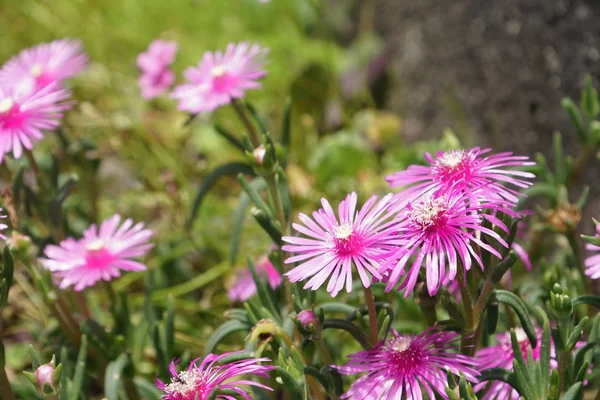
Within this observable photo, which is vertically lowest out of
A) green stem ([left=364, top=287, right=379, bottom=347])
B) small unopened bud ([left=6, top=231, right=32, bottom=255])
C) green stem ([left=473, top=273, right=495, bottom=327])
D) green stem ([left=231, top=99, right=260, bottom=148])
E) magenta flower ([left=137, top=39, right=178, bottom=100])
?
small unopened bud ([left=6, top=231, right=32, bottom=255])

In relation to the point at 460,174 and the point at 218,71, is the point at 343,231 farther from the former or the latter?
the point at 218,71

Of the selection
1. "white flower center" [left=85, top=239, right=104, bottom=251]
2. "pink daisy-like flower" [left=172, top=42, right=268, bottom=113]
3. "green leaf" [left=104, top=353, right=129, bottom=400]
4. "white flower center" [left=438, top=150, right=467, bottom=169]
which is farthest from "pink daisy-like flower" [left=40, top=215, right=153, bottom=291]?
"white flower center" [left=438, top=150, right=467, bottom=169]

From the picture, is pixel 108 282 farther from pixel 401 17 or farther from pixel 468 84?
pixel 401 17

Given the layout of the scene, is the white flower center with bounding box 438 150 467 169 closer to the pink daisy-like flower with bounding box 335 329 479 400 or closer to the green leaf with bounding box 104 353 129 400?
the pink daisy-like flower with bounding box 335 329 479 400

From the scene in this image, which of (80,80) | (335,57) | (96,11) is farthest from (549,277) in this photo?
(96,11)

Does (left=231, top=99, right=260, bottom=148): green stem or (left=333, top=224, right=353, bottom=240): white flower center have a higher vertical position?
(left=231, top=99, right=260, bottom=148): green stem

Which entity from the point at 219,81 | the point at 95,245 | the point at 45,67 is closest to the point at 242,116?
the point at 219,81

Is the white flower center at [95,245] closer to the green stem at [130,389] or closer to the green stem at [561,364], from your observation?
the green stem at [130,389]

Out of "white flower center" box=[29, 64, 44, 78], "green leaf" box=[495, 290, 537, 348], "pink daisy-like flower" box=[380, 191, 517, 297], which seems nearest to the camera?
"pink daisy-like flower" box=[380, 191, 517, 297]
